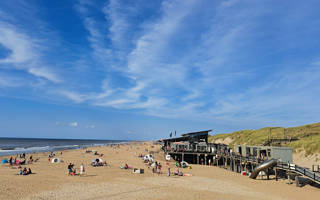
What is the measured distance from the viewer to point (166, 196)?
1641 centimetres

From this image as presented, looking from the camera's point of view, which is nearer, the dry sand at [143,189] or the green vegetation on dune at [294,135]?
the dry sand at [143,189]

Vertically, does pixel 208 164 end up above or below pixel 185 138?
below

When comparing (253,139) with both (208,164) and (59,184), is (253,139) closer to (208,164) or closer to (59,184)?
(208,164)

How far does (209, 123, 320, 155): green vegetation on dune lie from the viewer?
30.7m

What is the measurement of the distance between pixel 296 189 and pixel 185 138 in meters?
28.8

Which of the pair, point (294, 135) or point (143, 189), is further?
point (294, 135)

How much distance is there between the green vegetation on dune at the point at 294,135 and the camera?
101 feet

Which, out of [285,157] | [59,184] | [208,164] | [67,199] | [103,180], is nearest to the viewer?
[67,199]

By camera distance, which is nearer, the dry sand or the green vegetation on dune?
the dry sand

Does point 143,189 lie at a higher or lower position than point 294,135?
lower

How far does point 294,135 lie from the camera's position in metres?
45.1

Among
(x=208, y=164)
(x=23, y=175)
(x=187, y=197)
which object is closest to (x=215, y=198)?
(x=187, y=197)

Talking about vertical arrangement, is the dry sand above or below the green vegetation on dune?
below

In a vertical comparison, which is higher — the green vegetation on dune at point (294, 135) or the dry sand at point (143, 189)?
the green vegetation on dune at point (294, 135)
